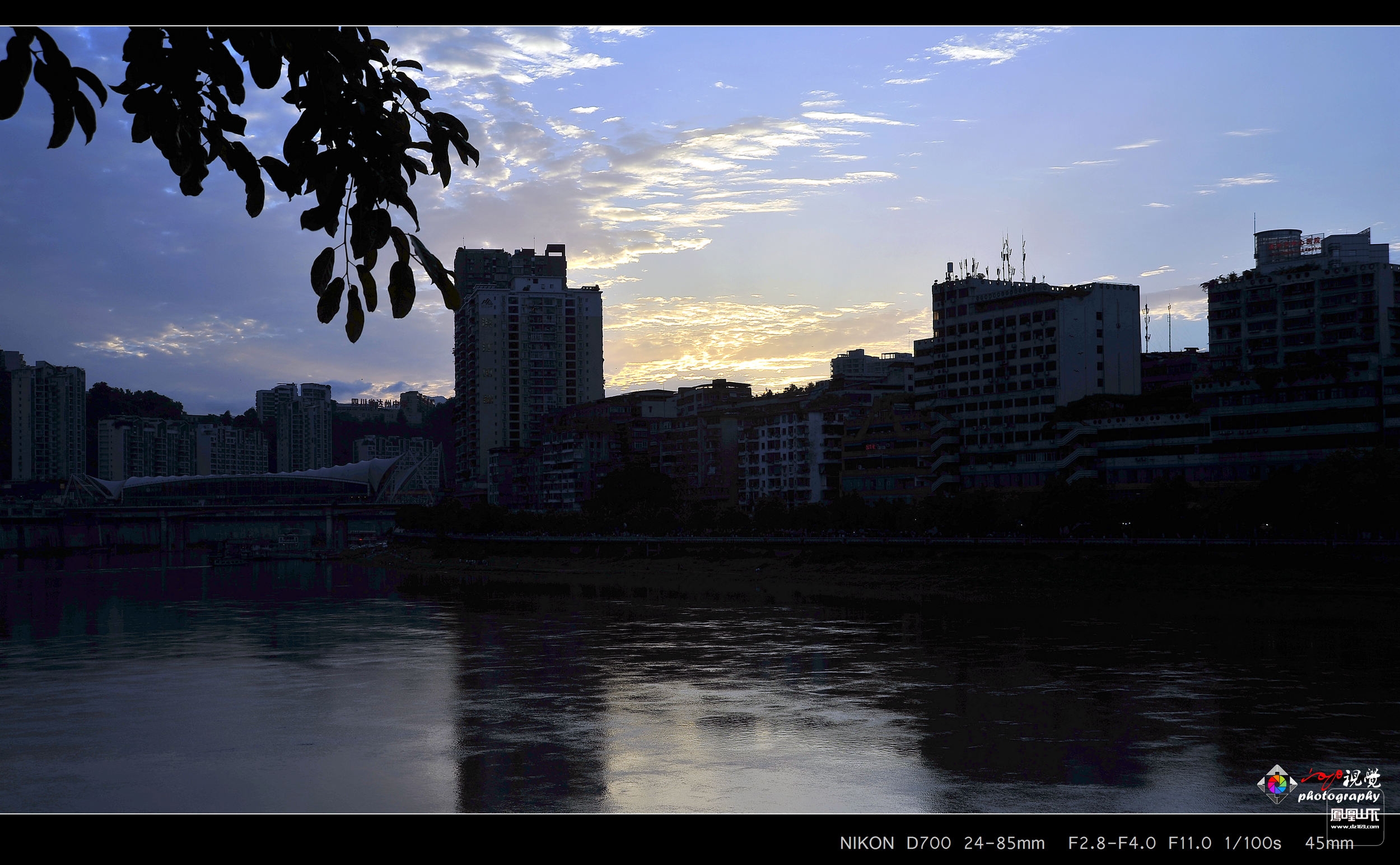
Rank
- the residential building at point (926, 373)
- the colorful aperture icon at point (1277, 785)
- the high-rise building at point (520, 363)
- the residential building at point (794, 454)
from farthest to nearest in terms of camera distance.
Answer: the high-rise building at point (520, 363)
the residential building at point (794, 454)
the residential building at point (926, 373)
the colorful aperture icon at point (1277, 785)

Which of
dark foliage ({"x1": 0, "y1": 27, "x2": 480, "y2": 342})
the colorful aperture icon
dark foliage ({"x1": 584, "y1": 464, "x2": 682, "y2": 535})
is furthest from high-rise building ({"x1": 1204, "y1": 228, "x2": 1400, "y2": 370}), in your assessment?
dark foliage ({"x1": 0, "y1": 27, "x2": 480, "y2": 342})

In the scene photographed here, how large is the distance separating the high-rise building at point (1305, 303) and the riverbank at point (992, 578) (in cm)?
2658

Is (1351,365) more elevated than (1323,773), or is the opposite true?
(1351,365)

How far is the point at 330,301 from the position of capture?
5.67m

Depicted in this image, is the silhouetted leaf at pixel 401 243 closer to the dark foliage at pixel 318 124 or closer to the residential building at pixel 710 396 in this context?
the dark foliage at pixel 318 124

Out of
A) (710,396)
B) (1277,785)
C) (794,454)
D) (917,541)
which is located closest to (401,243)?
(1277,785)

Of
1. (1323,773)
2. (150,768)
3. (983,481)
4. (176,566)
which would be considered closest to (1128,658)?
(1323,773)

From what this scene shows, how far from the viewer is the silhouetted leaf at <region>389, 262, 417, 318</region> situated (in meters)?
5.72

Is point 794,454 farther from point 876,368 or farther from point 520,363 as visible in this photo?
point 520,363

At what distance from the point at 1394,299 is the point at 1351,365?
20.9 m

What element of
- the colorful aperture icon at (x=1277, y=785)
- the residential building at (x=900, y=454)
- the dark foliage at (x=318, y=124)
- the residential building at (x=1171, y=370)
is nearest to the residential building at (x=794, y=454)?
the residential building at (x=900, y=454)

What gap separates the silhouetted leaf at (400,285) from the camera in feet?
18.8
